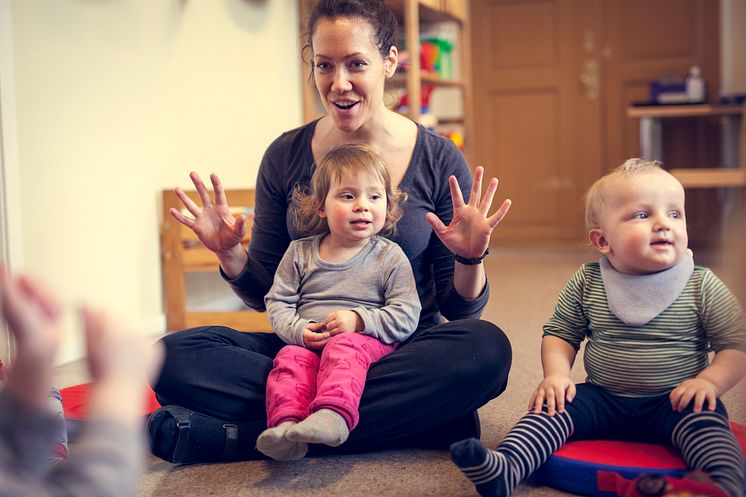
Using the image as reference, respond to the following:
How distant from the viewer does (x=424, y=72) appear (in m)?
3.72

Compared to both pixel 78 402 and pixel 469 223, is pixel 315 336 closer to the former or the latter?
pixel 469 223

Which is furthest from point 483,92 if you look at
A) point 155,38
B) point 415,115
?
point 155,38

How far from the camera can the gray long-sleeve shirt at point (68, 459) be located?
0.71 metres

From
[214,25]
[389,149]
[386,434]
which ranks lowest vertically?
[386,434]

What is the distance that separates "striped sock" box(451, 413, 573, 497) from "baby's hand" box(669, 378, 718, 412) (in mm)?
154

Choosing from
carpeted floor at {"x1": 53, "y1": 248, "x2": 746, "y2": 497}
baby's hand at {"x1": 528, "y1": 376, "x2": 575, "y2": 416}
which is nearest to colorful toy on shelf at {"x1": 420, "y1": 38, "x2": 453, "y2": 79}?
carpeted floor at {"x1": 53, "y1": 248, "x2": 746, "y2": 497}

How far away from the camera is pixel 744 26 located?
14.7 feet

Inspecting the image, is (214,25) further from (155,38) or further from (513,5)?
(513,5)

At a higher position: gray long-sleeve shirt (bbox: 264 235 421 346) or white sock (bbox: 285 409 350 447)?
gray long-sleeve shirt (bbox: 264 235 421 346)

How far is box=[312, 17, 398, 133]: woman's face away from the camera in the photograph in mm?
1546

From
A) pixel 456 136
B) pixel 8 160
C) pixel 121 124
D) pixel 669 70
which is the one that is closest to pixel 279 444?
pixel 8 160

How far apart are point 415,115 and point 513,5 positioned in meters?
1.97

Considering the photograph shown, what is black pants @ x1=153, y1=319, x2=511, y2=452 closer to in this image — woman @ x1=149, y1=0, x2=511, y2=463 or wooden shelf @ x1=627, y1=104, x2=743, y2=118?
woman @ x1=149, y1=0, x2=511, y2=463

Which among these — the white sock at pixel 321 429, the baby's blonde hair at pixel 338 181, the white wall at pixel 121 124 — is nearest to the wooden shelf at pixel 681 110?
the white wall at pixel 121 124
